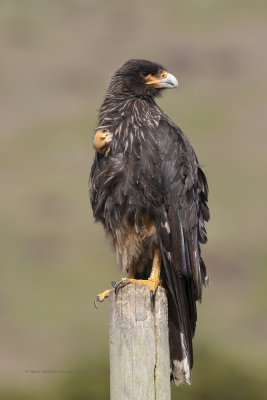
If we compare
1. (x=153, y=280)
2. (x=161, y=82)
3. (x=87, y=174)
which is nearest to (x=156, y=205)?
(x=153, y=280)

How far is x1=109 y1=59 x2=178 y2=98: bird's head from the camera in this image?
7738 mm

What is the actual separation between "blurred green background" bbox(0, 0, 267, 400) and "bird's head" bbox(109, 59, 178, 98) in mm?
828

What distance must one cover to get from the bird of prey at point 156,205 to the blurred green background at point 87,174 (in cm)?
51

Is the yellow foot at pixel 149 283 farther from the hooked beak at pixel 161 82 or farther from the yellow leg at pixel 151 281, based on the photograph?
the hooked beak at pixel 161 82

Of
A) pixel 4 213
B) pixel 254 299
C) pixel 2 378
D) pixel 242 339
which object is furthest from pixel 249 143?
pixel 2 378

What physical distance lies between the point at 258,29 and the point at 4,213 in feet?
98.7

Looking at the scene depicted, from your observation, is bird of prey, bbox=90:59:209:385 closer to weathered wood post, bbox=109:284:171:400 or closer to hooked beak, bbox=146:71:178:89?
hooked beak, bbox=146:71:178:89

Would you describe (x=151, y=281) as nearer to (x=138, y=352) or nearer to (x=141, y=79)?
(x=138, y=352)

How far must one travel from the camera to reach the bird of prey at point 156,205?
677cm

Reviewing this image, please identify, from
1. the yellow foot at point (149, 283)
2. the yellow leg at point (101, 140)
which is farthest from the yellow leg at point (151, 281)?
the yellow leg at point (101, 140)

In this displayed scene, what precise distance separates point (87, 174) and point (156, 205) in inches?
1108

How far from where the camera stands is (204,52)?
56594 millimetres

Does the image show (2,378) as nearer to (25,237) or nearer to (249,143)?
(25,237)

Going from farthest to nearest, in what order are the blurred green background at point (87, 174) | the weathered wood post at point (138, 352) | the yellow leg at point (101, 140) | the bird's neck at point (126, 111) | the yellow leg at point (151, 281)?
the blurred green background at point (87, 174)
the bird's neck at point (126, 111)
the yellow leg at point (101, 140)
the yellow leg at point (151, 281)
the weathered wood post at point (138, 352)
